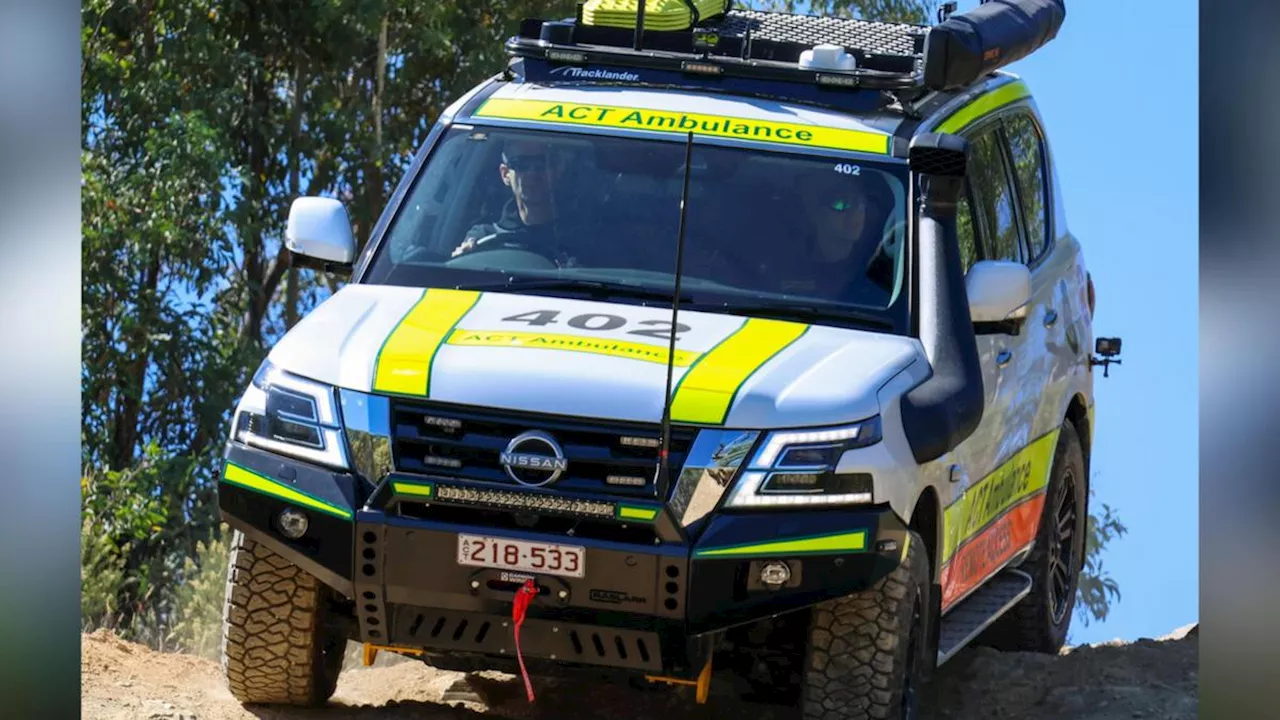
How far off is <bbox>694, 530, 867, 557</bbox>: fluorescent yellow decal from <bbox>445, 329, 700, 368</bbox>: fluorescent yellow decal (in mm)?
586

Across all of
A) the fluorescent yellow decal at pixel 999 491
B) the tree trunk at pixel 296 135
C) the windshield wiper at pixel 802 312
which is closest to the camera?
the windshield wiper at pixel 802 312

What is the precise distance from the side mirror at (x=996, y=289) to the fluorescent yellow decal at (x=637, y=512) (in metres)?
1.56

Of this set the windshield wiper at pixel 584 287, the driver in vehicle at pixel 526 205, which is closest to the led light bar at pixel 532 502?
the windshield wiper at pixel 584 287

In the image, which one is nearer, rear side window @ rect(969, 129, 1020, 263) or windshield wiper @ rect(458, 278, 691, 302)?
windshield wiper @ rect(458, 278, 691, 302)

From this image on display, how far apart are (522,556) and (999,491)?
249cm

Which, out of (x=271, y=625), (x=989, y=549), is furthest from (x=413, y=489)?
(x=989, y=549)

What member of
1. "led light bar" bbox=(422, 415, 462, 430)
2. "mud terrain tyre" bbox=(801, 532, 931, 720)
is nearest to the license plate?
"led light bar" bbox=(422, 415, 462, 430)

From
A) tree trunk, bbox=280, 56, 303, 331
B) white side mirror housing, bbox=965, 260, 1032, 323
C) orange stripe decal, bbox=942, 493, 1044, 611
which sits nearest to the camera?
white side mirror housing, bbox=965, 260, 1032, 323

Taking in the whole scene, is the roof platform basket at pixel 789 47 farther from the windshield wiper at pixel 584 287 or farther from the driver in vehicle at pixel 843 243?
the windshield wiper at pixel 584 287

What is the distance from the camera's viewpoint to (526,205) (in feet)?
27.2

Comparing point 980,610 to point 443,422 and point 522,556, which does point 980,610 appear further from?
point 443,422

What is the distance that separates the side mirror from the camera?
26.2ft

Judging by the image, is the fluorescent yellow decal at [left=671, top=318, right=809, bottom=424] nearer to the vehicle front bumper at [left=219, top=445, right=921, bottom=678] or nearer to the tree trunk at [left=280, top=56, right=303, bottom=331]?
the vehicle front bumper at [left=219, top=445, right=921, bottom=678]

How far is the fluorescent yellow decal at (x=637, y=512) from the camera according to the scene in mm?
6922
